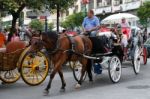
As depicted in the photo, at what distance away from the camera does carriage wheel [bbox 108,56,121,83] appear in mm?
14242

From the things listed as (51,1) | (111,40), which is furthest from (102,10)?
(111,40)

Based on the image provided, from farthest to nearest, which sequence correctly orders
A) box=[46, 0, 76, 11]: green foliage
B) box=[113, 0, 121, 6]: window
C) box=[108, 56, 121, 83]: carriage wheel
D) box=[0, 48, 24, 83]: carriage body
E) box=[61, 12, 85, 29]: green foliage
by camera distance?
box=[61, 12, 85, 29]: green foliage, box=[113, 0, 121, 6]: window, box=[46, 0, 76, 11]: green foliage, box=[108, 56, 121, 83]: carriage wheel, box=[0, 48, 24, 83]: carriage body

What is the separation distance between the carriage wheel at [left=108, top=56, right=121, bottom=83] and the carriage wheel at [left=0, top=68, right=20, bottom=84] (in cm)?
281

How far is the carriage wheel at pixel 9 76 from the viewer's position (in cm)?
1443

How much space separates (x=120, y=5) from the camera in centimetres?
6631

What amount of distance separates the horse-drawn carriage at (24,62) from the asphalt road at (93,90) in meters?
0.32

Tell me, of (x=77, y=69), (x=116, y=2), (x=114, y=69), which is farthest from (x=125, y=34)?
(x=116, y=2)

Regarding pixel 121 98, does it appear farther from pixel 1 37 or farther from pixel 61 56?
→ pixel 1 37

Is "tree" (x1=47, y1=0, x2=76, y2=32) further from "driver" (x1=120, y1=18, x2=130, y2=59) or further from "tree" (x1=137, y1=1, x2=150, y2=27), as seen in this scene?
"tree" (x1=137, y1=1, x2=150, y2=27)

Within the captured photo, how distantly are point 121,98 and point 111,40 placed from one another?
410 cm

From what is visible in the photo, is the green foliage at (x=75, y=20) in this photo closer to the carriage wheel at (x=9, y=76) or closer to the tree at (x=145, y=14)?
the tree at (x=145, y=14)

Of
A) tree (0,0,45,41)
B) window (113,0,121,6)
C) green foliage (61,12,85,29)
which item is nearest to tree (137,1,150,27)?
window (113,0,121,6)

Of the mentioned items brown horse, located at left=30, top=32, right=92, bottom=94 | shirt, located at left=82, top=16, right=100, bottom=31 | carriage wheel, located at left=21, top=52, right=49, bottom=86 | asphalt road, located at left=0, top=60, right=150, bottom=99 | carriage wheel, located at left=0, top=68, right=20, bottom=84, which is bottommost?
asphalt road, located at left=0, top=60, right=150, bottom=99

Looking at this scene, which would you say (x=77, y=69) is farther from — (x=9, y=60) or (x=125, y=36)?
(x=125, y=36)
